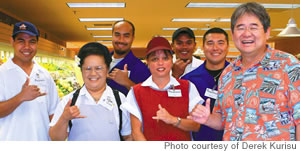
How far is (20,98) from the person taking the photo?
1966 mm

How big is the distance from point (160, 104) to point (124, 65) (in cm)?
79

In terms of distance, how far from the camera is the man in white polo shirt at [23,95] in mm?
1986

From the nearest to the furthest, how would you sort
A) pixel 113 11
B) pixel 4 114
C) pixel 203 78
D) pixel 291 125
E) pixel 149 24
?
pixel 291 125 < pixel 4 114 < pixel 203 78 < pixel 113 11 < pixel 149 24

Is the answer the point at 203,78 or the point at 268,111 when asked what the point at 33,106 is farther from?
the point at 268,111

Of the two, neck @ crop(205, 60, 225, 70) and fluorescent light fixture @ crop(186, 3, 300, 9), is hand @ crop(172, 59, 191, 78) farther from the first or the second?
fluorescent light fixture @ crop(186, 3, 300, 9)

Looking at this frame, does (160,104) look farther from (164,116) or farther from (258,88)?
(258,88)

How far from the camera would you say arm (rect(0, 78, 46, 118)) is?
1963mm

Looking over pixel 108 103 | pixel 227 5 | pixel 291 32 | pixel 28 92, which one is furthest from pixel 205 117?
pixel 227 5

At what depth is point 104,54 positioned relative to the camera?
188cm

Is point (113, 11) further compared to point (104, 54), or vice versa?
point (113, 11)

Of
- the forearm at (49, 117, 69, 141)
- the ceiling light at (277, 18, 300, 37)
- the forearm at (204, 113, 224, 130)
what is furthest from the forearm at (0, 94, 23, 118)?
the ceiling light at (277, 18, 300, 37)
